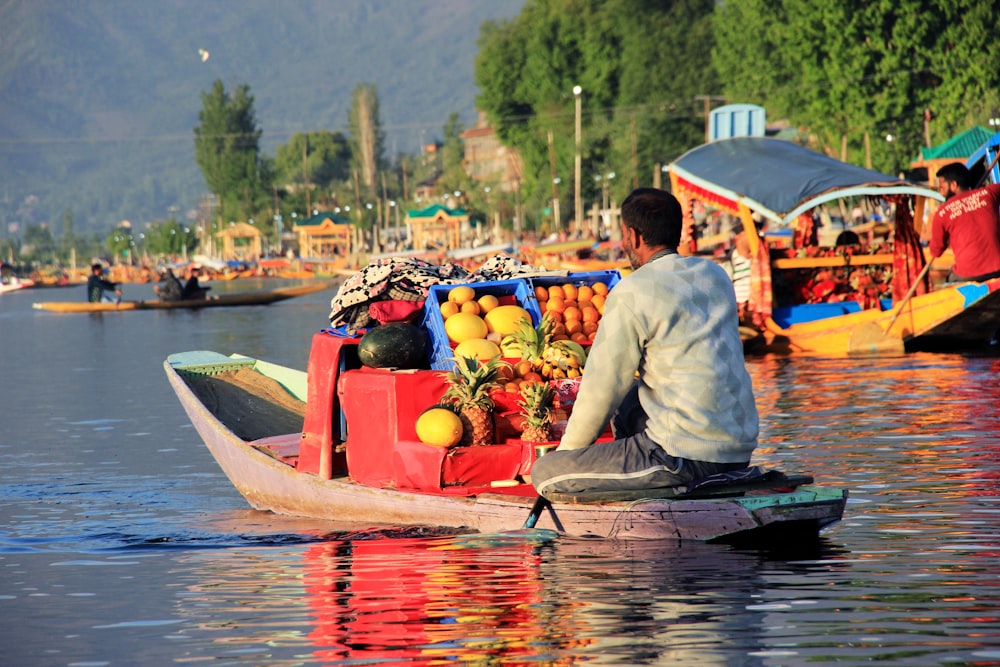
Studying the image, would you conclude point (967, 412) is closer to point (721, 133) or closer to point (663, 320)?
point (663, 320)

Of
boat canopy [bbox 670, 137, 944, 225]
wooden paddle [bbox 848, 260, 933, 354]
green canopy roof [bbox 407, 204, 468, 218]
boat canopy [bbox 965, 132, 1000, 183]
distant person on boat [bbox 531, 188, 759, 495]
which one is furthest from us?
green canopy roof [bbox 407, 204, 468, 218]

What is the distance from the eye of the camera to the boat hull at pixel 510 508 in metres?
7.58

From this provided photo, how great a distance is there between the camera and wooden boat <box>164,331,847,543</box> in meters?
7.62

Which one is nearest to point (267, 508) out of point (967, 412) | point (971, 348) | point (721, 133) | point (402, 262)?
point (402, 262)

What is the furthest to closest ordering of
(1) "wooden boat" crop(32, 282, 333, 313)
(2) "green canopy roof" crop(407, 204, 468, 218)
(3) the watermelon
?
(2) "green canopy roof" crop(407, 204, 468, 218), (1) "wooden boat" crop(32, 282, 333, 313), (3) the watermelon

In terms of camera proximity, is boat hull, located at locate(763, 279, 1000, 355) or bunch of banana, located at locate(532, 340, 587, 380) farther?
boat hull, located at locate(763, 279, 1000, 355)

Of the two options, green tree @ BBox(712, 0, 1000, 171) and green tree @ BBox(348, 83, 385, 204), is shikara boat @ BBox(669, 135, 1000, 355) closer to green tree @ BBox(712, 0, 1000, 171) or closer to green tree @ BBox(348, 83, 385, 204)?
green tree @ BBox(712, 0, 1000, 171)

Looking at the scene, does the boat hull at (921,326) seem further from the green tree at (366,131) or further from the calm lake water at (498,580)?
the green tree at (366,131)

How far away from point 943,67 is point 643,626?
55.4 meters

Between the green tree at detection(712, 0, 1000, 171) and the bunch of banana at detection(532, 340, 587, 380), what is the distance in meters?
47.0

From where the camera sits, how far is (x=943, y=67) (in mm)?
57969

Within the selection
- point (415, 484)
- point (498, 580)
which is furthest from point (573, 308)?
A: point (498, 580)

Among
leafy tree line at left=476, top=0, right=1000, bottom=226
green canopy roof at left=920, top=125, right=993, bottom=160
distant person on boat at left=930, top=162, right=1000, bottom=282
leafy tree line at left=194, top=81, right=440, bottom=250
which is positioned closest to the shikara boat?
distant person on boat at left=930, top=162, right=1000, bottom=282

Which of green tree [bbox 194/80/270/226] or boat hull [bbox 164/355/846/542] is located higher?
green tree [bbox 194/80/270/226]
